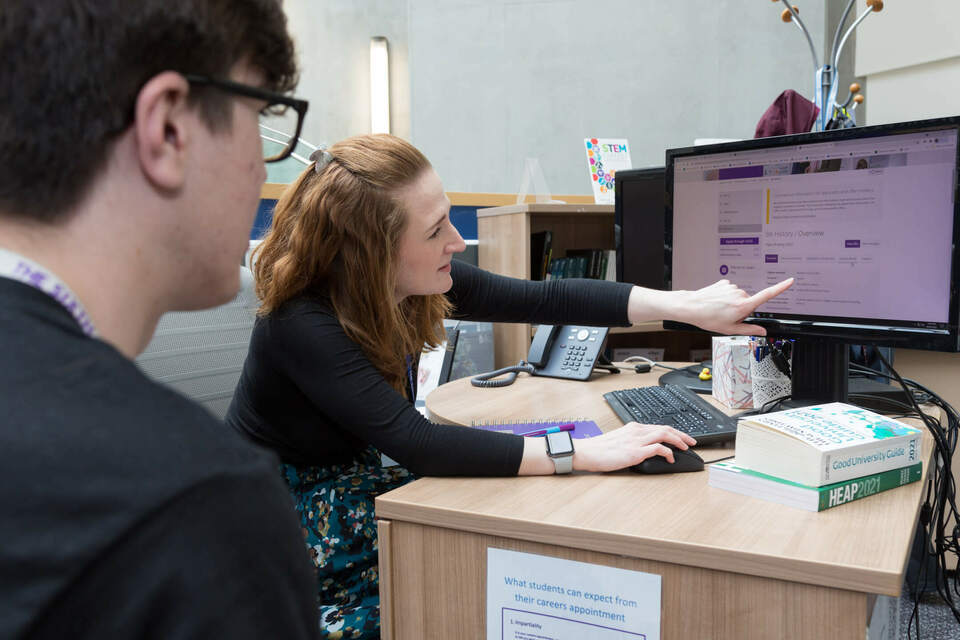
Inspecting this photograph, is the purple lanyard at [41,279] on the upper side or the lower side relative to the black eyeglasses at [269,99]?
lower

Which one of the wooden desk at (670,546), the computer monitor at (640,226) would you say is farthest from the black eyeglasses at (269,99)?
the computer monitor at (640,226)

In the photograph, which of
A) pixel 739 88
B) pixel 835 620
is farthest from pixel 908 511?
pixel 739 88

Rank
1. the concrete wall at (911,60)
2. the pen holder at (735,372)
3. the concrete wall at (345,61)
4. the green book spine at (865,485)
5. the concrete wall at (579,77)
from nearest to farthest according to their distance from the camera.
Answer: the green book spine at (865,485)
the pen holder at (735,372)
the concrete wall at (911,60)
the concrete wall at (579,77)
the concrete wall at (345,61)

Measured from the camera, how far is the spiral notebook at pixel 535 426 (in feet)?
4.13

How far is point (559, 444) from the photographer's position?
1070 mm

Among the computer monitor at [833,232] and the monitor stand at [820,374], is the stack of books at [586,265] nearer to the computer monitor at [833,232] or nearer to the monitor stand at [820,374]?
the computer monitor at [833,232]

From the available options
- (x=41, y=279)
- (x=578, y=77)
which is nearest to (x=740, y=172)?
(x=41, y=279)

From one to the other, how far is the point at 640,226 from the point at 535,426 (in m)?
0.74

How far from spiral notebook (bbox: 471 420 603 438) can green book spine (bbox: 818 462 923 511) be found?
0.42 m

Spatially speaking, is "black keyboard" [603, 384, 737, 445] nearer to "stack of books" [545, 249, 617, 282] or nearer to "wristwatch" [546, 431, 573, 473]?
"wristwatch" [546, 431, 573, 473]

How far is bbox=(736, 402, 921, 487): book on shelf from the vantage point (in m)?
0.89

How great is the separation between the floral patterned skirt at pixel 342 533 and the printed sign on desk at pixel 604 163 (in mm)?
1285

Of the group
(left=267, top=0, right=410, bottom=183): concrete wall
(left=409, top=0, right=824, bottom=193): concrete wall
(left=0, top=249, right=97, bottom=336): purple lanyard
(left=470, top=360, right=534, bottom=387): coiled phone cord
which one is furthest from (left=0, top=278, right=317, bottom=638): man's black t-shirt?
(left=267, top=0, right=410, bottom=183): concrete wall

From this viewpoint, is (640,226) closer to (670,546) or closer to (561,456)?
(561,456)
